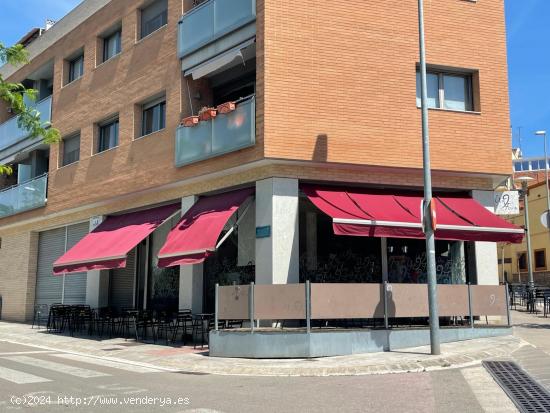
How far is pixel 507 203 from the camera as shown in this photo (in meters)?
23.0

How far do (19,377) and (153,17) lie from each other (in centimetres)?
1361

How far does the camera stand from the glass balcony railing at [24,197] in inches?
949

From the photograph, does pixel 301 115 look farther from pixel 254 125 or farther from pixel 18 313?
pixel 18 313

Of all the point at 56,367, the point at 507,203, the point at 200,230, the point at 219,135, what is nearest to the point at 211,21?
the point at 219,135

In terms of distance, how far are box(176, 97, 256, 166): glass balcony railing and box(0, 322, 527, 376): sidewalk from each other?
5.23 metres

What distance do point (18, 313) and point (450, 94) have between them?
20356 mm

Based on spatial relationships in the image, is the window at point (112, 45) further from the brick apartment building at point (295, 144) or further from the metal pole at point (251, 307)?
the metal pole at point (251, 307)

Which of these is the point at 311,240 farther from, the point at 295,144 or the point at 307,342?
the point at 307,342

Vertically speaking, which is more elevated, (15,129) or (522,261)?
(15,129)

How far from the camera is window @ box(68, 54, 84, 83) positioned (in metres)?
23.4

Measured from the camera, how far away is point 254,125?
14.6 m

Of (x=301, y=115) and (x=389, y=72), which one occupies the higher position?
(x=389, y=72)

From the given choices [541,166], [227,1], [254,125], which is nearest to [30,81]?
[227,1]

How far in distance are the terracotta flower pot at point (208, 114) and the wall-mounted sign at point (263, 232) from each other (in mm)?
3525
